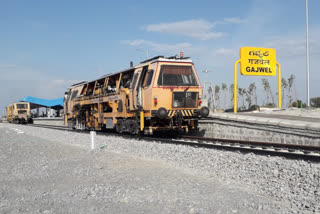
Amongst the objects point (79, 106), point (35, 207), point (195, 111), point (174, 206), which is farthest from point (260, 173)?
point (79, 106)

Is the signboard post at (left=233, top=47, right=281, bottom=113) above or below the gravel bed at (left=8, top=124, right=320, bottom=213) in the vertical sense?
above

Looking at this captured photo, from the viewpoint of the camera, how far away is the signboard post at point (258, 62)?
2170 centimetres

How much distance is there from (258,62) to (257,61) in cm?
10

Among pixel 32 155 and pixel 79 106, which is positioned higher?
pixel 79 106

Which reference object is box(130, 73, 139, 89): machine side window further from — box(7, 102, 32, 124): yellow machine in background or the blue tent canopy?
the blue tent canopy

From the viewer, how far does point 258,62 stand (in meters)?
22.2

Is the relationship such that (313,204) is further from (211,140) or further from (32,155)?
(32,155)

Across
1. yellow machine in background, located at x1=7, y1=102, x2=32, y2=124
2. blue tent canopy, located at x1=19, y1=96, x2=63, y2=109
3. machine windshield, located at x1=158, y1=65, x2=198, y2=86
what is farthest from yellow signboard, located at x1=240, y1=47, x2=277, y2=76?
blue tent canopy, located at x1=19, y1=96, x2=63, y2=109

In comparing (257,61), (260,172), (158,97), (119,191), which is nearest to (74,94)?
(158,97)

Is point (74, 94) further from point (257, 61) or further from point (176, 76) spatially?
point (257, 61)

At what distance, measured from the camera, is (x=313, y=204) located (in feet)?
16.5

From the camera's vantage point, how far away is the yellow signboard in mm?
21703

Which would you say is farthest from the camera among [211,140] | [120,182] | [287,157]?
[211,140]

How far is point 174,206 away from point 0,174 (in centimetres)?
503
